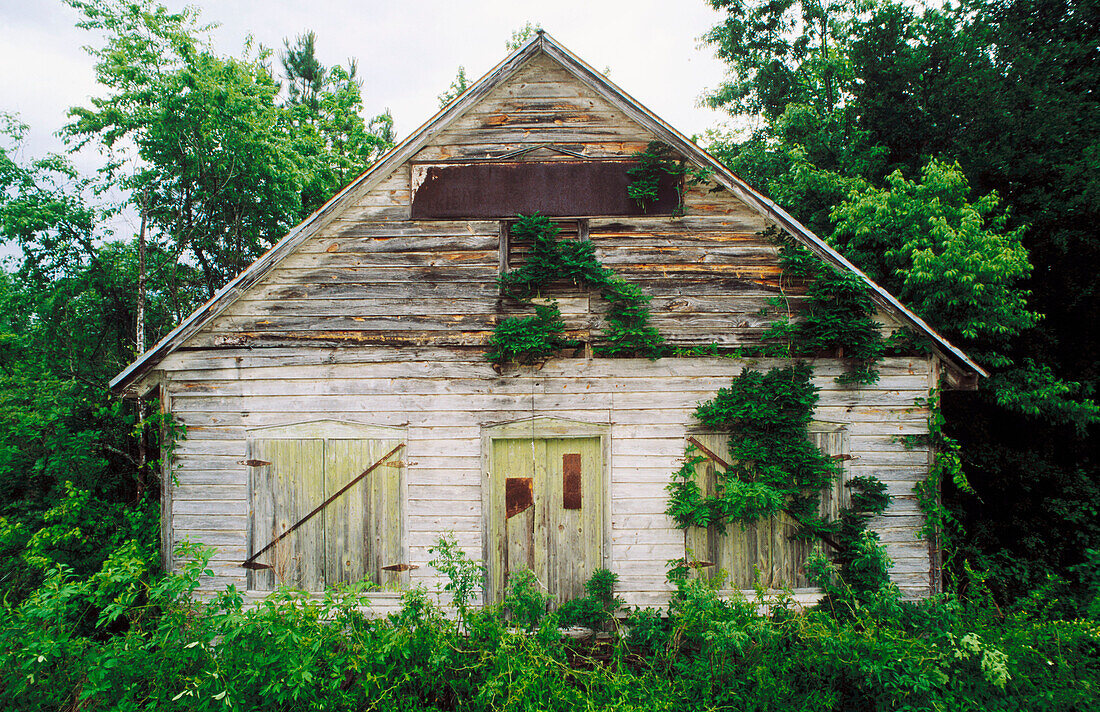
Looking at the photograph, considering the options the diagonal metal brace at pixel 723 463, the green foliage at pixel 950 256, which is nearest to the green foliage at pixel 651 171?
the diagonal metal brace at pixel 723 463

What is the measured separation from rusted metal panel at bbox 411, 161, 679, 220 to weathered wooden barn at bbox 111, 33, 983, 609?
1.2 inches

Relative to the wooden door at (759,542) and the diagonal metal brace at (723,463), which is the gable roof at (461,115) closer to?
the wooden door at (759,542)

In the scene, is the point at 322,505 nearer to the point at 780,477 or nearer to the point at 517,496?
the point at 517,496

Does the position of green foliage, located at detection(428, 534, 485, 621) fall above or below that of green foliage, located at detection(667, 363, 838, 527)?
below

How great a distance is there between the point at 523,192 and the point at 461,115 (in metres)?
1.13

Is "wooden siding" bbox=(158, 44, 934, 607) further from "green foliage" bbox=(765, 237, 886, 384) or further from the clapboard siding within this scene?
"green foliage" bbox=(765, 237, 886, 384)

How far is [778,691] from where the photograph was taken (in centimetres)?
377

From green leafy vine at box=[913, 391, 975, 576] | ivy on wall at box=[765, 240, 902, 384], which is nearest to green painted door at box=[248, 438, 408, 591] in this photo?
ivy on wall at box=[765, 240, 902, 384]

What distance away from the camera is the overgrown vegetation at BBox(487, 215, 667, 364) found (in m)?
4.93

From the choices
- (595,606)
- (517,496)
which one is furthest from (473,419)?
(595,606)

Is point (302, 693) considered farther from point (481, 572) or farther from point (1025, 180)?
point (1025, 180)

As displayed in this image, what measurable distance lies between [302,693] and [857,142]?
1142 cm

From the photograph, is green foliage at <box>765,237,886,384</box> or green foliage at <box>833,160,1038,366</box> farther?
green foliage at <box>833,160,1038,366</box>

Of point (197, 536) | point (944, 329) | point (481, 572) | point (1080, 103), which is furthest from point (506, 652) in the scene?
point (1080, 103)
